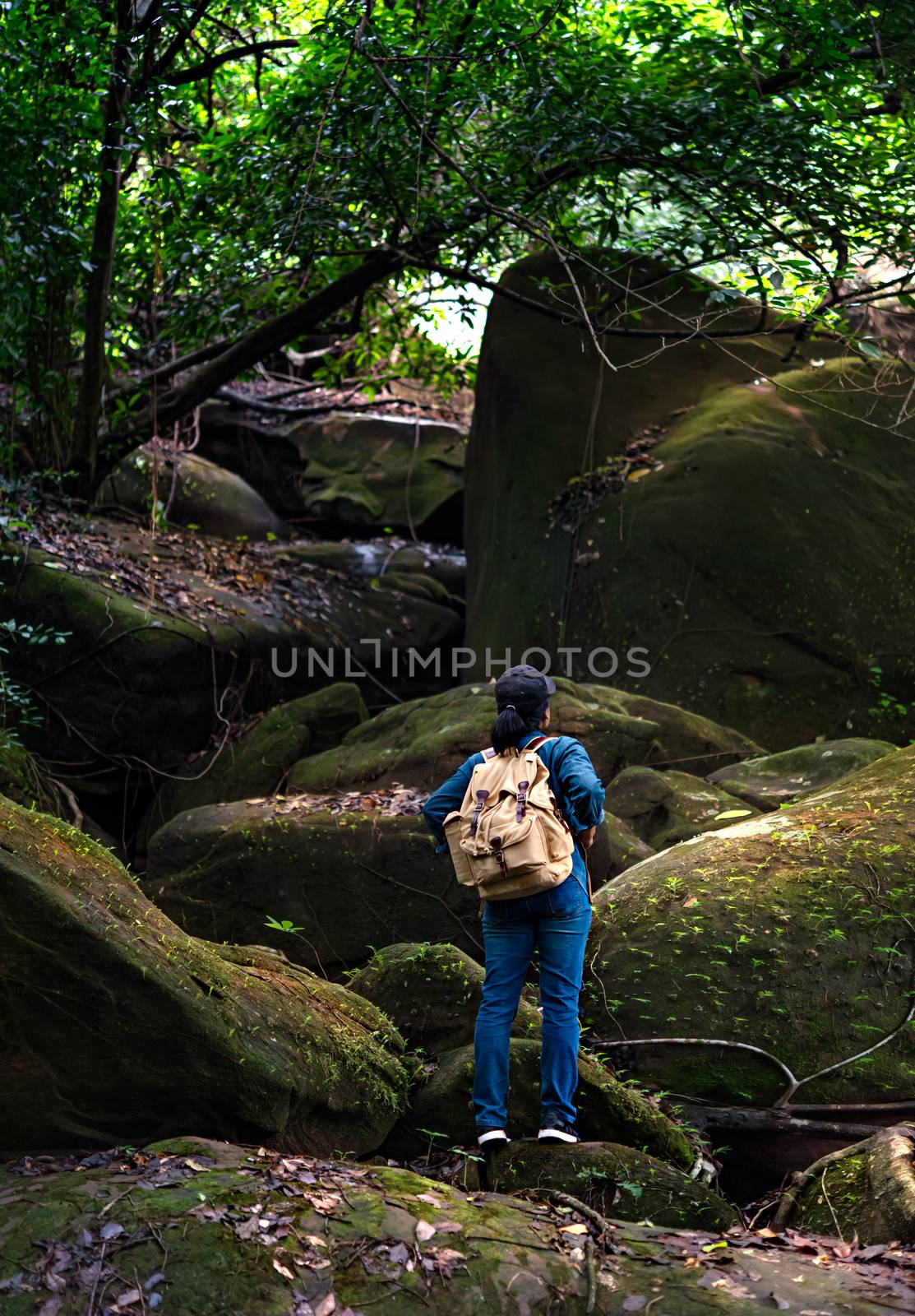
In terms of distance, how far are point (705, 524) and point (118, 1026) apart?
8675 mm

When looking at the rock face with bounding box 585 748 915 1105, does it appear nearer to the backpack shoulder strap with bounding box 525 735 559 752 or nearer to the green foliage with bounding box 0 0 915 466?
the backpack shoulder strap with bounding box 525 735 559 752

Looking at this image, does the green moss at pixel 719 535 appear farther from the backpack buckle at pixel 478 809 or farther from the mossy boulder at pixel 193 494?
the backpack buckle at pixel 478 809

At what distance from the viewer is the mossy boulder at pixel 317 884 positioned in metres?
7.36

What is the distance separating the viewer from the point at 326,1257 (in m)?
3.22

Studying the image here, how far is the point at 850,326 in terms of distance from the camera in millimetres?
12422

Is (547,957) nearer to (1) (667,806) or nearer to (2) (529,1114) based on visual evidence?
(2) (529,1114)

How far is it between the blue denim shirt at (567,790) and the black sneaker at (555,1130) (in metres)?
0.86

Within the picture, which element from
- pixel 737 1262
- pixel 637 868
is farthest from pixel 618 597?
pixel 737 1262

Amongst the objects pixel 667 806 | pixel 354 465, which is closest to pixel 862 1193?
pixel 667 806

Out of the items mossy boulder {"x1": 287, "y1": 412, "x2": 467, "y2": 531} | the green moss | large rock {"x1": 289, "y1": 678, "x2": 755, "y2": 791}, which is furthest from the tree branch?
large rock {"x1": 289, "y1": 678, "x2": 755, "y2": 791}

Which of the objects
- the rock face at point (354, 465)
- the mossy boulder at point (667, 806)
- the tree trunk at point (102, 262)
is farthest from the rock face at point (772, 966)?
the rock face at point (354, 465)

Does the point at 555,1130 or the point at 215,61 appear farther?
the point at 215,61

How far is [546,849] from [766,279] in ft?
19.9

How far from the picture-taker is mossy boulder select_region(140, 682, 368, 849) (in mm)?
10156
